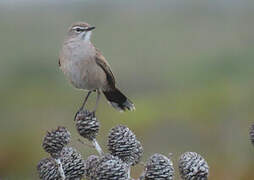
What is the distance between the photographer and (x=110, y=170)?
2.52 meters

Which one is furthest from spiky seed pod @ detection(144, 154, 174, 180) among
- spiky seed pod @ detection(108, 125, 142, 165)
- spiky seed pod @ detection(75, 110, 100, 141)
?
spiky seed pod @ detection(75, 110, 100, 141)

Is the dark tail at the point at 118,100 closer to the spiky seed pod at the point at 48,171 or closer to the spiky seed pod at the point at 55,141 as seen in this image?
the spiky seed pod at the point at 55,141

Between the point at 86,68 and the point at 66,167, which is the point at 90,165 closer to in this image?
the point at 66,167

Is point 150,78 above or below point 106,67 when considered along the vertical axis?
below

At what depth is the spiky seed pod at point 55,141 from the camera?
2801 millimetres

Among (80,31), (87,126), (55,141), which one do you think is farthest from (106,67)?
(55,141)

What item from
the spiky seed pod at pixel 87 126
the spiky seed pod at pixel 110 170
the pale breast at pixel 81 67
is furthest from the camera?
the pale breast at pixel 81 67

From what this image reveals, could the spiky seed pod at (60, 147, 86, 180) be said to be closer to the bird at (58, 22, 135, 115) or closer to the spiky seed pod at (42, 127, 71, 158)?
the spiky seed pod at (42, 127, 71, 158)

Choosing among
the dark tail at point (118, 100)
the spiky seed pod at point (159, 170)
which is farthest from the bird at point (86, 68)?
the spiky seed pod at point (159, 170)

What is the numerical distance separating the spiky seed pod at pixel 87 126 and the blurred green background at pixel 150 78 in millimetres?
3032

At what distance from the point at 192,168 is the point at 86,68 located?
232 centimetres

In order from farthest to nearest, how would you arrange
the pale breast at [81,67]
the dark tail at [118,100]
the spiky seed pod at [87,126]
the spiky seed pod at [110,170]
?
the dark tail at [118,100], the pale breast at [81,67], the spiky seed pod at [87,126], the spiky seed pod at [110,170]

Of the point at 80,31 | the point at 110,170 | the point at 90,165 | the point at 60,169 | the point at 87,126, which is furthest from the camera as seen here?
the point at 80,31

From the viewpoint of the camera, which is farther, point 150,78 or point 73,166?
point 150,78
